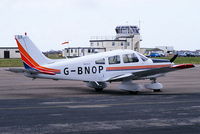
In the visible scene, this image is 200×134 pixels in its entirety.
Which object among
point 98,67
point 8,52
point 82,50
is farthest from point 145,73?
point 8,52

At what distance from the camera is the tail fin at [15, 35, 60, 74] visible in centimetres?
1938

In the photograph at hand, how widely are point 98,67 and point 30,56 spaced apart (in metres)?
3.46

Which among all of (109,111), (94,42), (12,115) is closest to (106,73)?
(109,111)

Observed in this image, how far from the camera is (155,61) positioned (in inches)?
815

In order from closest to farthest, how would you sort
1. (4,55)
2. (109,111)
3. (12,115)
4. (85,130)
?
(85,130), (12,115), (109,111), (4,55)

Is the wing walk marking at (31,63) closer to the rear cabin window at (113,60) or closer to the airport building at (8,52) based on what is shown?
the rear cabin window at (113,60)

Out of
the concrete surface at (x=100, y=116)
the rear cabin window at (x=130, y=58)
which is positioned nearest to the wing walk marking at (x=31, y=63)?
the concrete surface at (x=100, y=116)

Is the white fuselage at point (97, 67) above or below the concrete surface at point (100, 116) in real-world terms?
above

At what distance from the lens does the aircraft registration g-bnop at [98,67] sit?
63.7ft

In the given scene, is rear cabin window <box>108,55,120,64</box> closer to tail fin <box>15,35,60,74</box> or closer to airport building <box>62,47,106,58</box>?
tail fin <box>15,35,60,74</box>

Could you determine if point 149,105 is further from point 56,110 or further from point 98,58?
point 98,58

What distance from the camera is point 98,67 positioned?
1997 centimetres

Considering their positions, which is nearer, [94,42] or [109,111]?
[109,111]

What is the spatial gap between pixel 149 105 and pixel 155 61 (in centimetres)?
635
